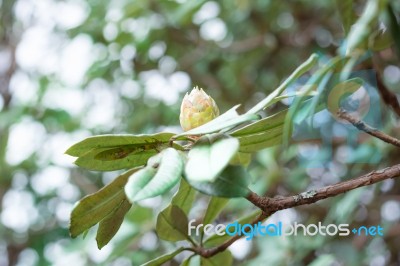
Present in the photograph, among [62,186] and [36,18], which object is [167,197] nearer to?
[62,186]

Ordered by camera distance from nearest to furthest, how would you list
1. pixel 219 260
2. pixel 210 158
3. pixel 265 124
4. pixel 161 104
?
pixel 210 158, pixel 265 124, pixel 219 260, pixel 161 104

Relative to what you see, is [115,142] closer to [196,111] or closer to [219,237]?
[196,111]

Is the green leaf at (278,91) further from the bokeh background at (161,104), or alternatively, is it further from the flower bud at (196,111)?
the bokeh background at (161,104)

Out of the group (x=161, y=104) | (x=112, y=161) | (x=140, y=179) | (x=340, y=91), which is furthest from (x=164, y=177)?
(x=161, y=104)

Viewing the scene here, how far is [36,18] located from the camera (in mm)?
2146

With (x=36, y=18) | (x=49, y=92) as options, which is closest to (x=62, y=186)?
(x=49, y=92)

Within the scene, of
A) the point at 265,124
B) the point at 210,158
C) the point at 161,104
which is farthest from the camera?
the point at 161,104

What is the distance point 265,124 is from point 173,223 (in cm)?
16

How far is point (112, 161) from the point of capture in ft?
1.84

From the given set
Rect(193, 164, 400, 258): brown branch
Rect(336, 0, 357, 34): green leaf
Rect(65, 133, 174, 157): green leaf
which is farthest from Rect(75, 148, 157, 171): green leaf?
Rect(336, 0, 357, 34): green leaf

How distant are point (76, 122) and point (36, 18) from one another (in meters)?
0.65

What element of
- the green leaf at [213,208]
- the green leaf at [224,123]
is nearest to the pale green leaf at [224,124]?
the green leaf at [224,123]

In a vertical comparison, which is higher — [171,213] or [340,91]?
[340,91]

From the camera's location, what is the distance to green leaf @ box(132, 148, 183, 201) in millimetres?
428
